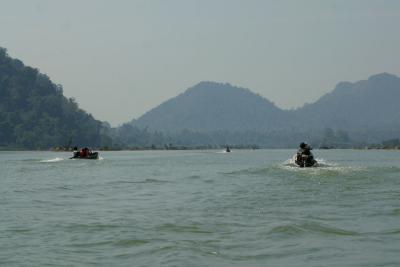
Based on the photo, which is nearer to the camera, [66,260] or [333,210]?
[66,260]

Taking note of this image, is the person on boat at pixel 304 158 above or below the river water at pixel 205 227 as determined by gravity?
above

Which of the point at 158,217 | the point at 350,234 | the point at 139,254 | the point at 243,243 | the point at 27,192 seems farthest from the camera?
the point at 27,192

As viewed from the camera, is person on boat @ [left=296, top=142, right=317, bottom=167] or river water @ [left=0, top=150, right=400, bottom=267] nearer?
river water @ [left=0, top=150, right=400, bottom=267]

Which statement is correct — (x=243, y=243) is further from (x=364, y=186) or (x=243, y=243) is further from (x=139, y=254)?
(x=364, y=186)

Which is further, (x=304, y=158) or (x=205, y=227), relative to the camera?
(x=304, y=158)

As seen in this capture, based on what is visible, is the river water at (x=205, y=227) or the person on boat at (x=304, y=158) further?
the person on boat at (x=304, y=158)

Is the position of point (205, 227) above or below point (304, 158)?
below

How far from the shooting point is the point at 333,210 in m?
24.7

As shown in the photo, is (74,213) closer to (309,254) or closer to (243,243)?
(243,243)

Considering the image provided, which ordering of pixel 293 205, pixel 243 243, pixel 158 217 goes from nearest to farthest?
pixel 243 243 < pixel 158 217 < pixel 293 205

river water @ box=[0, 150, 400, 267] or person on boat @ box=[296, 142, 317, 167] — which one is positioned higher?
person on boat @ box=[296, 142, 317, 167]

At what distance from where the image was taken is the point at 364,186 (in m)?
36.0

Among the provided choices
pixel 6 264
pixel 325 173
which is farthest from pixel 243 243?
pixel 325 173

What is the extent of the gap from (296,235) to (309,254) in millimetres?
2869
